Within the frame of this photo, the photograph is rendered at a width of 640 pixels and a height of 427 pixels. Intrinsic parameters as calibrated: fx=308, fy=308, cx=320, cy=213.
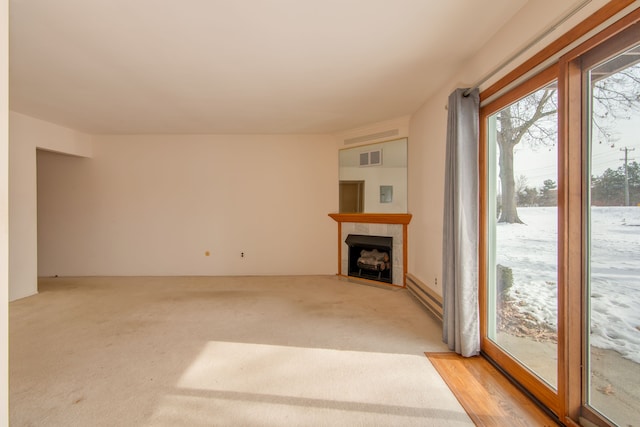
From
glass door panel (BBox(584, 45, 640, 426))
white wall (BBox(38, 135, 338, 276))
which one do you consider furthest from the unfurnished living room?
white wall (BBox(38, 135, 338, 276))

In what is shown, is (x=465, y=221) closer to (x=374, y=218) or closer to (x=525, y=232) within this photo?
(x=525, y=232)

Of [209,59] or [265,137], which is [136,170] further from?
[209,59]

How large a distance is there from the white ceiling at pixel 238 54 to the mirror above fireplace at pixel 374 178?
0.73 metres

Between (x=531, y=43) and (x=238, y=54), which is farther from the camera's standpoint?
(x=238, y=54)

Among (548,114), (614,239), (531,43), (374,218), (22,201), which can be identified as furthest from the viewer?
(374,218)

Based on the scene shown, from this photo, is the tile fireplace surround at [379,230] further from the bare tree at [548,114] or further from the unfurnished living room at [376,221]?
the bare tree at [548,114]

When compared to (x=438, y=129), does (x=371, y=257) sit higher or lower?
lower

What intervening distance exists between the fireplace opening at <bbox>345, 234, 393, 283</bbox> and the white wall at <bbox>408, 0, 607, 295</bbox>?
0.40m

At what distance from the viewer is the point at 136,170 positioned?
5559 millimetres

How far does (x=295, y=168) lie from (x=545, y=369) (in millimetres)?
4441

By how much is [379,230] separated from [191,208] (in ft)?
11.0

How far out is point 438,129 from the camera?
3.46 metres

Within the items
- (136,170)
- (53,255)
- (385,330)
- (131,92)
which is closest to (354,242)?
(385,330)

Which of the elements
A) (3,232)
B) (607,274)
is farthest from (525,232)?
(3,232)
